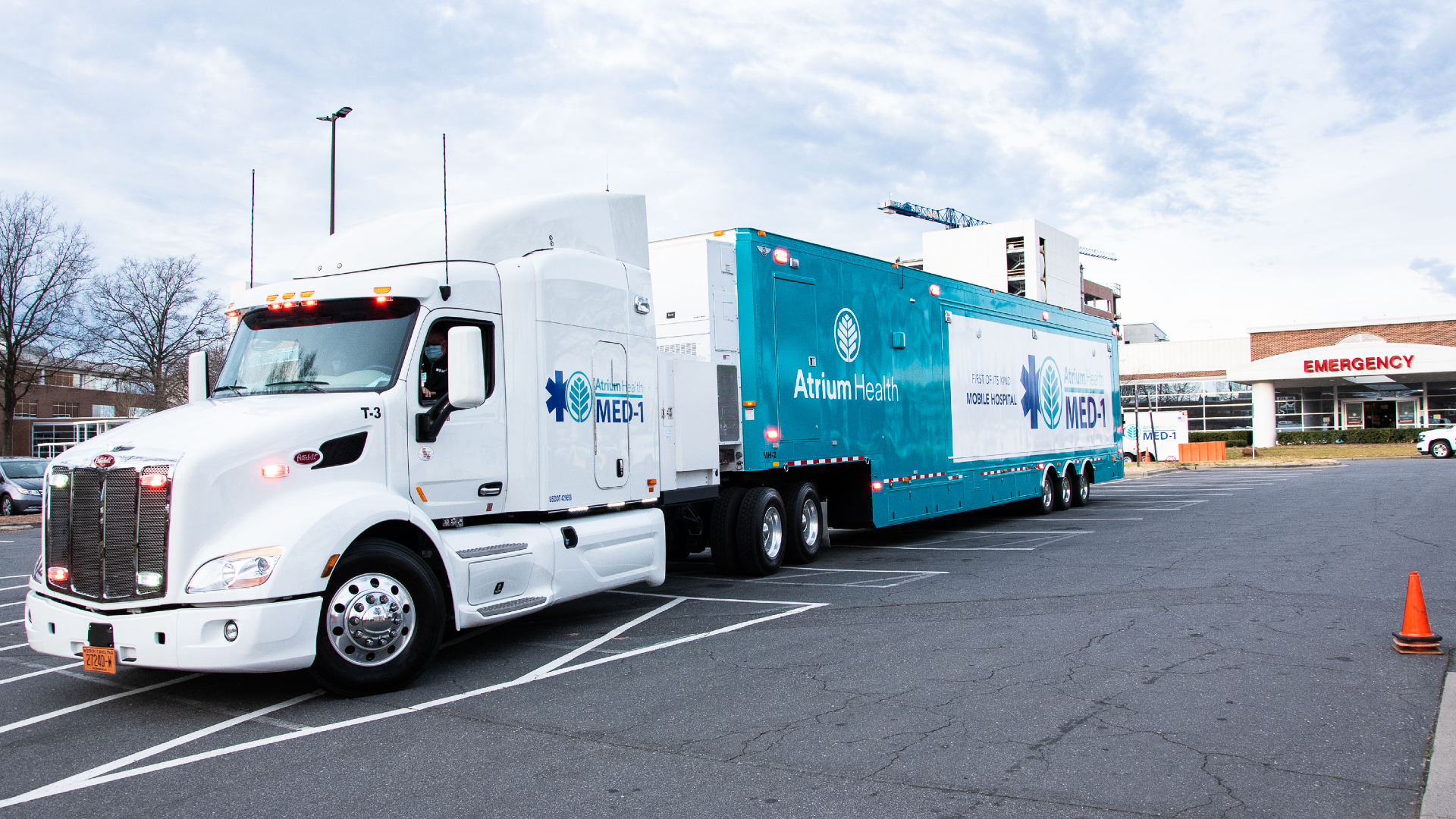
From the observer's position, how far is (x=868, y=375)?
13.3m

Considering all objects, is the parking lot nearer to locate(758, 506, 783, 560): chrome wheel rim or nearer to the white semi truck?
the white semi truck

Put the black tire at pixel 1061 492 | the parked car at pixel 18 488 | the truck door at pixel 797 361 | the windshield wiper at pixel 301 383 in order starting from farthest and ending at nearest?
1. the parked car at pixel 18 488
2. the black tire at pixel 1061 492
3. the truck door at pixel 797 361
4. the windshield wiper at pixel 301 383

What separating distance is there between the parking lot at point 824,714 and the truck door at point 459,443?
4.01 ft

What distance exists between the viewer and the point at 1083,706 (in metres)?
5.76

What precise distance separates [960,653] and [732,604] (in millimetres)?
2899

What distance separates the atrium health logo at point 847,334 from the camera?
41.5 feet

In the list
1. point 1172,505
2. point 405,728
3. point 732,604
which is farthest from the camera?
point 1172,505

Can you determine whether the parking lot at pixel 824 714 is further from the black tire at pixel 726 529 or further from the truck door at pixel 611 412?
the truck door at pixel 611 412

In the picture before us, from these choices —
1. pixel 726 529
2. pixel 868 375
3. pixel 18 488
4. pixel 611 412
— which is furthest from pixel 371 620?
pixel 18 488

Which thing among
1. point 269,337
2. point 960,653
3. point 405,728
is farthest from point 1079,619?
point 269,337

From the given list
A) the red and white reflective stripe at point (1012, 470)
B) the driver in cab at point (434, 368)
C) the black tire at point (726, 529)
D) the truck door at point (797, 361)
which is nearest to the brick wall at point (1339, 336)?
the red and white reflective stripe at point (1012, 470)

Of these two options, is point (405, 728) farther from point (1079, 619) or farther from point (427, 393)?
point (1079, 619)

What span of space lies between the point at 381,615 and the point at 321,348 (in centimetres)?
200

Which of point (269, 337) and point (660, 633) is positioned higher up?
point (269, 337)
